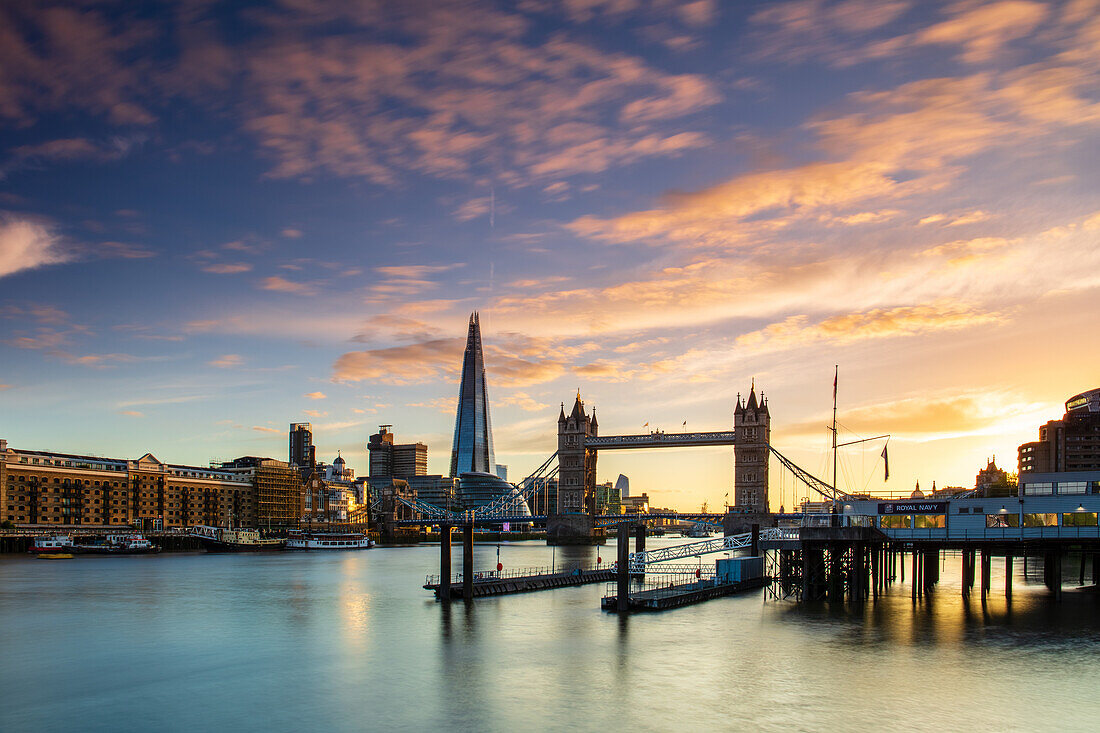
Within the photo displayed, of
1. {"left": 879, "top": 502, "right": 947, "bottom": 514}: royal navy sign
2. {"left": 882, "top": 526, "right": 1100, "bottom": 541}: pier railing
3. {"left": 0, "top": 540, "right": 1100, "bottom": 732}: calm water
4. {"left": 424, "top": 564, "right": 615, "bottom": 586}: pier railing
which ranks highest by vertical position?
{"left": 879, "top": 502, "right": 947, "bottom": 514}: royal navy sign

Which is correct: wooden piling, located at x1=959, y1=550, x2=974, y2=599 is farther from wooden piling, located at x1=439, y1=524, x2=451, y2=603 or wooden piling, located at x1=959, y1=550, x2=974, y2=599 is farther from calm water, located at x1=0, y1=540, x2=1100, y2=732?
wooden piling, located at x1=439, y1=524, x2=451, y2=603

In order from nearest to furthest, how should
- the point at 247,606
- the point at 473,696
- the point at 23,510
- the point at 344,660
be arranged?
the point at 473,696
the point at 344,660
the point at 247,606
the point at 23,510

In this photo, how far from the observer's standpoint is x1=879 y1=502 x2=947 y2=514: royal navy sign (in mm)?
75562

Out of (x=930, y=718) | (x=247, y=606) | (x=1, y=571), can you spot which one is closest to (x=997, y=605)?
(x=930, y=718)

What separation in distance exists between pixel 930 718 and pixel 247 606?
59.4 m

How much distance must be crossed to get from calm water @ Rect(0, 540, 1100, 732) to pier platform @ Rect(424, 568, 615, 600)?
2370 mm

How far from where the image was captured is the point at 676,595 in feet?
244

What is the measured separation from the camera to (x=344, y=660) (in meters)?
53.9

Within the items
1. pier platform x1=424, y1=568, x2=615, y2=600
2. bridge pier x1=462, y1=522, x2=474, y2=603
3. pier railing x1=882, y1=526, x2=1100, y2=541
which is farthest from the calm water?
pier railing x1=882, y1=526, x2=1100, y2=541

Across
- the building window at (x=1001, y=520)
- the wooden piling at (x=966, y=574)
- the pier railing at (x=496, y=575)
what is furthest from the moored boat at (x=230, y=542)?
the building window at (x=1001, y=520)

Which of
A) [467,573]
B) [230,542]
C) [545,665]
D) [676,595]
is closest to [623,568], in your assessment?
[676,595]

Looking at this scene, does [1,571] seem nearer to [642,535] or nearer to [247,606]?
[247,606]

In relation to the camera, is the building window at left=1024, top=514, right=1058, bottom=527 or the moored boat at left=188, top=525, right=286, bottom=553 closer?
the building window at left=1024, top=514, right=1058, bottom=527

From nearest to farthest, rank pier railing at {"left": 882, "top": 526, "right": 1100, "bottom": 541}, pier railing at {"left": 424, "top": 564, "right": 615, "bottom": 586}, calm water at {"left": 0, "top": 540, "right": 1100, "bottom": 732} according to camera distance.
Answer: calm water at {"left": 0, "top": 540, "right": 1100, "bottom": 732} → pier railing at {"left": 882, "top": 526, "right": 1100, "bottom": 541} → pier railing at {"left": 424, "top": 564, "right": 615, "bottom": 586}
